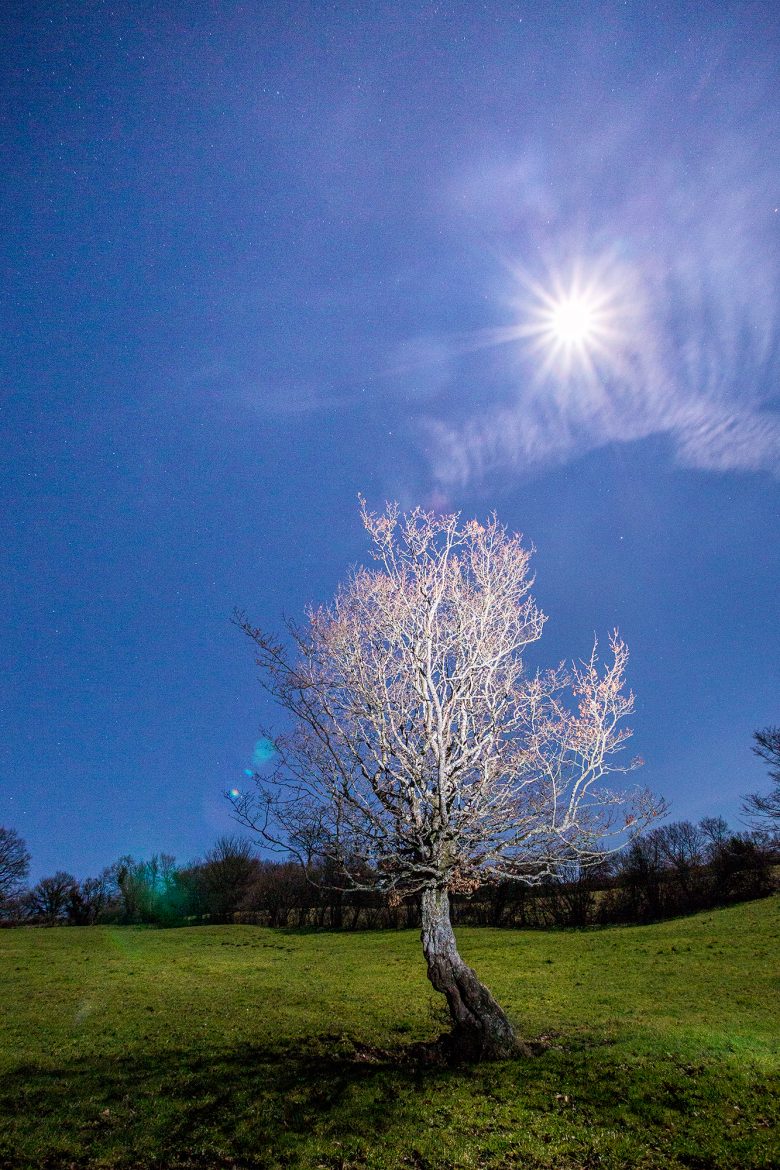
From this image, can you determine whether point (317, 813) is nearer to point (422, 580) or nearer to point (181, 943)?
point (422, 580)

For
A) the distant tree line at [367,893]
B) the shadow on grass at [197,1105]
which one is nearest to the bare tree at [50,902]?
the distant tree line at [367,893]

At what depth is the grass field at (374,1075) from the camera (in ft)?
28.7

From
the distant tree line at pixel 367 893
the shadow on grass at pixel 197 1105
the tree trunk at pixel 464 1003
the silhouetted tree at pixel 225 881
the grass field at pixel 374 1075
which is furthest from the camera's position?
the silhouetted tree at pixel 225 881

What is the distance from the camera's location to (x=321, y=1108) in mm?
10242

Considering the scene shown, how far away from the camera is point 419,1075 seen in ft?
39.3

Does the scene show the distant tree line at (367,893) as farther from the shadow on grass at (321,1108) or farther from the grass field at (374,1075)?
the shadow on grass at (321,1108)

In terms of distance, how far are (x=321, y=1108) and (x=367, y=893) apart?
198ft

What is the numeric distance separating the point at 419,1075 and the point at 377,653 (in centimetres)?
958

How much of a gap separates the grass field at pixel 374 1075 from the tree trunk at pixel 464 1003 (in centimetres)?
65

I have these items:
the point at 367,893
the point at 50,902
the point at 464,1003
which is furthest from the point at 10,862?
the point at 464,1003

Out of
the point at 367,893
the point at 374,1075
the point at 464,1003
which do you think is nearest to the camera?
the point at 374,1075

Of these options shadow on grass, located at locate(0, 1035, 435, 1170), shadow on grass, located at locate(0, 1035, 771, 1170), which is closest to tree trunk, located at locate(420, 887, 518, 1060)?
shadow on grass, located at locate(0, 1035, 771, 1170)

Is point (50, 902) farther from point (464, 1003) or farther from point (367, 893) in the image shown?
point (464, 1003)

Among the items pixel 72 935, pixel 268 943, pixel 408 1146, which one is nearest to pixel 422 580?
pixel 408 1146
